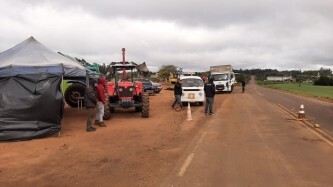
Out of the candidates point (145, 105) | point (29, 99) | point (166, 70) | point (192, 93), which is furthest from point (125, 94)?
point (166, 70)

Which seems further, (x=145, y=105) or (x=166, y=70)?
(x=166, y=70)

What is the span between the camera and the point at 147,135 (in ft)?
42.6

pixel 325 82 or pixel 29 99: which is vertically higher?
pixel 29 99

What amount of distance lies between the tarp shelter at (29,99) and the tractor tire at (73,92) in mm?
9058

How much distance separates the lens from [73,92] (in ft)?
79.2

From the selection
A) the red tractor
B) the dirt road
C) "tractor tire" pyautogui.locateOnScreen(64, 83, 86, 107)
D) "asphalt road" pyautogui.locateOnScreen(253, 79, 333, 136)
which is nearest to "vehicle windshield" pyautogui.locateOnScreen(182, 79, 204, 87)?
"asphalt road" pyautogui.locateOnScreen(253, 79, 333, 136)

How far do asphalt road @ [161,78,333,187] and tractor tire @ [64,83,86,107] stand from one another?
1172 cm

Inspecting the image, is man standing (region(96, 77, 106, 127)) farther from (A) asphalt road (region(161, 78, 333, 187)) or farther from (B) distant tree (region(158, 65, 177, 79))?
(B) distant tree (region(158, 65, 177, 79))

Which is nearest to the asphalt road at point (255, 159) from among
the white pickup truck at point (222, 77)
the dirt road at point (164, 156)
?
the dirt road at point (164, 156)

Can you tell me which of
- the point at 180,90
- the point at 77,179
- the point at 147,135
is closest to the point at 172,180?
the point at 77,179

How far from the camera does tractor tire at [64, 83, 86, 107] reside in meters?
24.0

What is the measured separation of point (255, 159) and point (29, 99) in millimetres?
8078

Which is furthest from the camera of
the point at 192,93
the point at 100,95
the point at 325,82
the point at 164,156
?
the point at 325,82

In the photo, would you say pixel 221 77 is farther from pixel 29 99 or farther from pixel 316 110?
pixel 29 99
